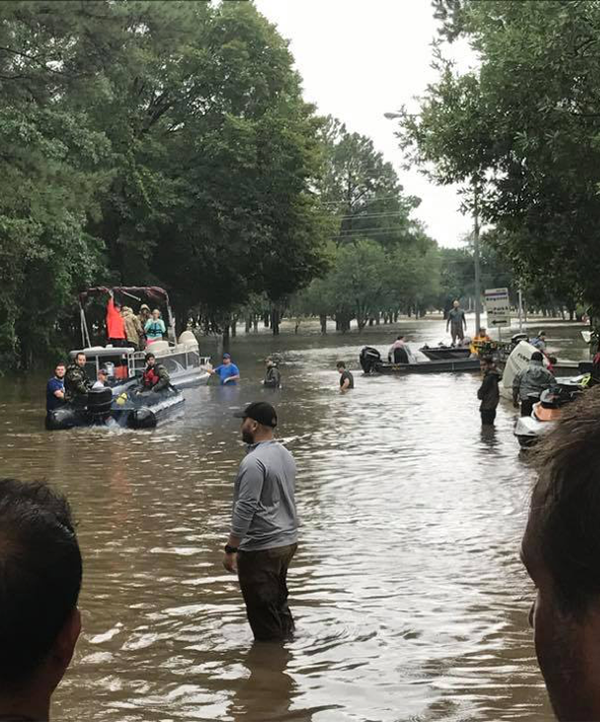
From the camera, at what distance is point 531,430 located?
15156mm

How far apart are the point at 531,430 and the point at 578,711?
14.3 meters

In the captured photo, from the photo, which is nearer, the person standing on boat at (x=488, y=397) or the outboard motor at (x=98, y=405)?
the person standing on boat at (x=488, y=397)

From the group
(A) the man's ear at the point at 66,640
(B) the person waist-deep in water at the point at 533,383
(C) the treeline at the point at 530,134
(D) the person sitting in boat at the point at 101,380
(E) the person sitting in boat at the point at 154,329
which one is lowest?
(B) the person waist-deep in water at the point at 533,383

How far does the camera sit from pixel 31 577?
144 cm

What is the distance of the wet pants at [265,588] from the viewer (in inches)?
270

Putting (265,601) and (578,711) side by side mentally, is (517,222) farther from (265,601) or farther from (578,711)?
(578,711)

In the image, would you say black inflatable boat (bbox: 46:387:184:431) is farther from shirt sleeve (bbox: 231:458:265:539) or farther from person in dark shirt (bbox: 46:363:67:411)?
shirt sleeve (bbox: 231:458:265:539)

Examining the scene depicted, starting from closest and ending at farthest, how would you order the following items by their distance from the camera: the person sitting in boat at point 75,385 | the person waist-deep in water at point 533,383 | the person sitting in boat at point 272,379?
1. the person waist-deep in water at point 533,383
2. the person sitting in boat at point 75,385
3. the person sitting in boat at point 272,379

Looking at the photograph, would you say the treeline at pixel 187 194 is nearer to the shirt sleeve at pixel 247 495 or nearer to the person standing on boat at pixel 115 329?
the person standing on boat at pixel 115 329

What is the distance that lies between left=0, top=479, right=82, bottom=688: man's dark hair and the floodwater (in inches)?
27.1

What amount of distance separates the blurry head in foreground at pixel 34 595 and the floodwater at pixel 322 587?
691 millimetres

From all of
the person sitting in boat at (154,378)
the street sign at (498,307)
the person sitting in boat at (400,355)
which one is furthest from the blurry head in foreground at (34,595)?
the street sign at (498,307)

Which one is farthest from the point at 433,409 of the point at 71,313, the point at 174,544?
the point at 71,313

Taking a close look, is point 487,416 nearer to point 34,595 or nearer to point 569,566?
point 34,595
